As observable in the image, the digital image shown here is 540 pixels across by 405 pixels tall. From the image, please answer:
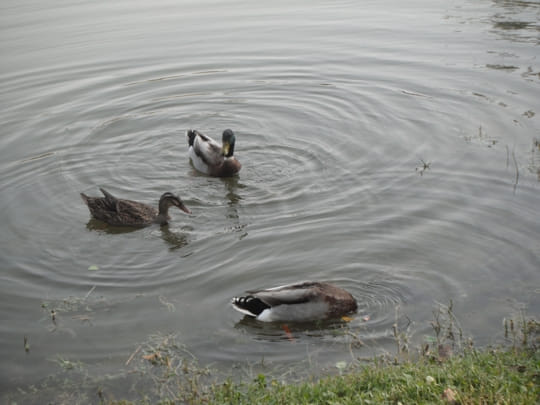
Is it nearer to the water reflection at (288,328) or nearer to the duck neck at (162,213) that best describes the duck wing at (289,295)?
the water reflection at (288,328)

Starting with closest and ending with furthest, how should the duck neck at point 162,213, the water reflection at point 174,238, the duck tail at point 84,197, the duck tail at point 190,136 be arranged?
the water reflection at point 174,238, the duck neck at point 162,213, the duck tail at point 84,197, the duck tail at point 190,136

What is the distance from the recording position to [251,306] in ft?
21.7

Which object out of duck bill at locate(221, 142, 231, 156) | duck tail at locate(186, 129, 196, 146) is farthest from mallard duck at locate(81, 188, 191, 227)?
duck tail at locate(186, 129, 196, 146)

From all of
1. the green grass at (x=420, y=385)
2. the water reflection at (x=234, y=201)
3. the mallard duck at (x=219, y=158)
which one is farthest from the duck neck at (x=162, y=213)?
the green grass at (x=420, y=385)

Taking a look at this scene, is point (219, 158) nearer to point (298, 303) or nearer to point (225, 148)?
point (225, 148)

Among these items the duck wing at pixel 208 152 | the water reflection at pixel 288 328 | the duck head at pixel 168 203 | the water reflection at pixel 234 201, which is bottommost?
the water reflection at pixel 288 328

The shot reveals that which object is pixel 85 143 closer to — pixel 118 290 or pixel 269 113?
pixel 269 113

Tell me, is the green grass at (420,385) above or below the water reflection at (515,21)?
below

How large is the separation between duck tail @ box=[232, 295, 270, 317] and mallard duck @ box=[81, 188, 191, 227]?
2791 millimetres

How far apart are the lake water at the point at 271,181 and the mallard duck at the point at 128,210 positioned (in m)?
0.18

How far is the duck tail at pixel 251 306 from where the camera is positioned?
21.6ft

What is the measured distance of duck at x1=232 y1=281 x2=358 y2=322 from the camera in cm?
650

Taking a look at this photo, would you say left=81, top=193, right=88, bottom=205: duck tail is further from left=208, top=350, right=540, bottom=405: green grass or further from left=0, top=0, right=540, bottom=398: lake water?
left=208, top=350, right=540, bottom=405: green grass

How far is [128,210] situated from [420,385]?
5391mm
